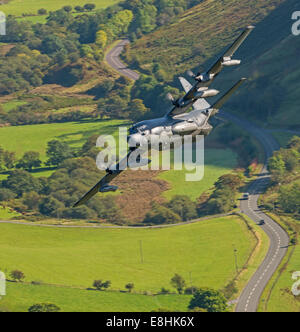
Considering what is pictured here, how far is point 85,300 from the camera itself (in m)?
189

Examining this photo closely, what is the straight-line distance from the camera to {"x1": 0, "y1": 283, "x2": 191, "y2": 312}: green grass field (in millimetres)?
184375

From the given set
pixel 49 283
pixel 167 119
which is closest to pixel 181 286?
pixel 49 283

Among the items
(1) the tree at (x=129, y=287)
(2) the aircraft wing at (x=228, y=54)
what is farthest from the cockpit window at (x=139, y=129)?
(1) the tree at (x=129, y=287)

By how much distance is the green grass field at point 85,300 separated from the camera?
184375 millimetres

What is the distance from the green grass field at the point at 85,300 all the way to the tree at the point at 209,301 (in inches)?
141

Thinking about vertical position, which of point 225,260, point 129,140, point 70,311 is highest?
point 129,140

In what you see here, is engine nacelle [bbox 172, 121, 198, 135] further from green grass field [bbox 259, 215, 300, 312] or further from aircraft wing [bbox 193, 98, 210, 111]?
green grass field [bbox 259, 215, 300, 312]

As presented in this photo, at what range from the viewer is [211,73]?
360 ft

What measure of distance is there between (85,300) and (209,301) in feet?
112

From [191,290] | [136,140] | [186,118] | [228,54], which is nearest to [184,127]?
[186,118]

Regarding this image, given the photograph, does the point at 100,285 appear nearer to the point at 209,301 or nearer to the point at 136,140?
the point at 209,301

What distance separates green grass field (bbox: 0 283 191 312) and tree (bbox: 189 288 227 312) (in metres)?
3.58
